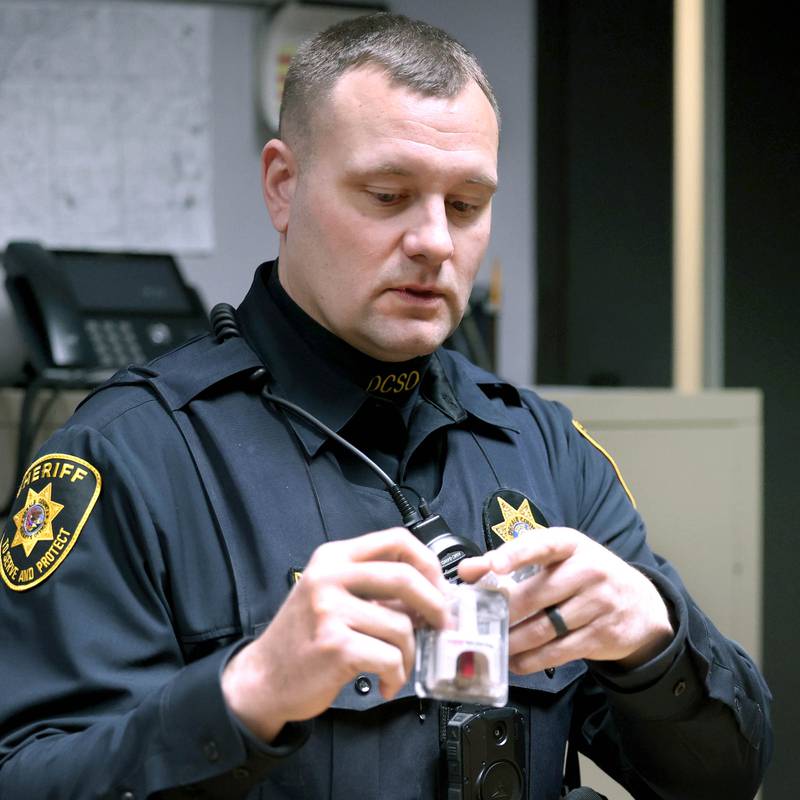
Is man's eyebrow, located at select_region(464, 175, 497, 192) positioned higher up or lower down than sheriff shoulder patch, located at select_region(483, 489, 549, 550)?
higher up

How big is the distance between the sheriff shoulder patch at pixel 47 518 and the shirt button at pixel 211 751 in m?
0.20

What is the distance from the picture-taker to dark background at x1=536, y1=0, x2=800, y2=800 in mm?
2340

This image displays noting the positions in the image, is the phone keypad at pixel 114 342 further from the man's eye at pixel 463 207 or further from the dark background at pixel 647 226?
the dark background at pixel 647 226

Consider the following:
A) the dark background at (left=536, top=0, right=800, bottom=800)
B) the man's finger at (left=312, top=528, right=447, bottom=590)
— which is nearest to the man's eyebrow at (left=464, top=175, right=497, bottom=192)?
the man's finger at (left=312, top=528, right=447, bottom=590)

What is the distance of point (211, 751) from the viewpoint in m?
0.88

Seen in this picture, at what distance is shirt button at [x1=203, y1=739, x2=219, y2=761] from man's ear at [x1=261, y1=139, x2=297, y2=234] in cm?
50

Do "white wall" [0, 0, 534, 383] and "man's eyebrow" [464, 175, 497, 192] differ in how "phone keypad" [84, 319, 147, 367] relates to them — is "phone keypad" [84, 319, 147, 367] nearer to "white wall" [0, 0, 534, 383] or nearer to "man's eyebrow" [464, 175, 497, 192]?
"white wall" [0, 0, 534, 383]

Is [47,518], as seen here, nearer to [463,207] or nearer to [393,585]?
[393,585]

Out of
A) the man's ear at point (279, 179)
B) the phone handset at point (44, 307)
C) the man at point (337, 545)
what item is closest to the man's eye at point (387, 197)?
the man at point (337, 545)

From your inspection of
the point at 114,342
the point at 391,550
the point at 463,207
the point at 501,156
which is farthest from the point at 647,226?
the point at 391,550

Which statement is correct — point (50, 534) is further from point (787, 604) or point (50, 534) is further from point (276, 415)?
point (787, 604)

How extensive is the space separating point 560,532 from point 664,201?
5.52 ft

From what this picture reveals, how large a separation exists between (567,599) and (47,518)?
0.41m

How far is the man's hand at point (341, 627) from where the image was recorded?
831 millimetres
